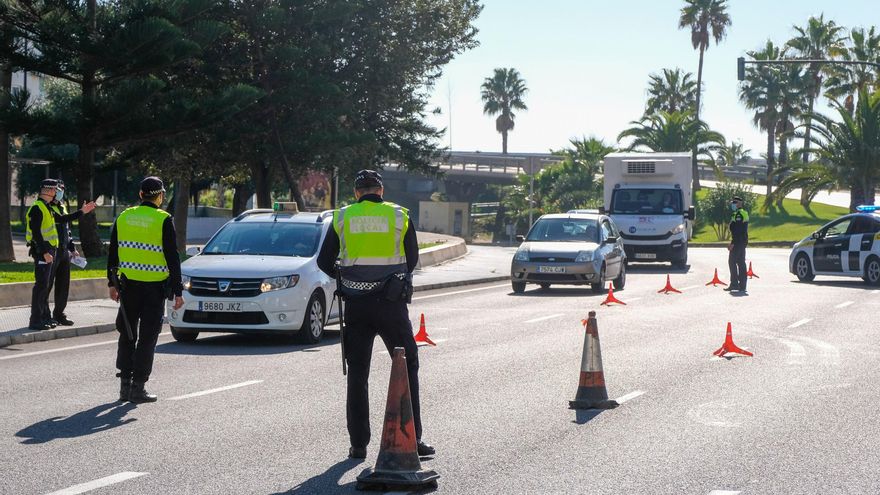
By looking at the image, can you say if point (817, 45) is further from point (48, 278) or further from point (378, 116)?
point (48, 278)

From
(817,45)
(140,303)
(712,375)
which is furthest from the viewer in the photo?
(817,45)

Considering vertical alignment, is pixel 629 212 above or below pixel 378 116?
below

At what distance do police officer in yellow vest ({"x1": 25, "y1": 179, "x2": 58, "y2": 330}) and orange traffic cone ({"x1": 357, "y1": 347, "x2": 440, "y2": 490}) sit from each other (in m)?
9.62

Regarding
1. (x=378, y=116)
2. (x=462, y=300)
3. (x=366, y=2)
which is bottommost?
(x=462, y=300)

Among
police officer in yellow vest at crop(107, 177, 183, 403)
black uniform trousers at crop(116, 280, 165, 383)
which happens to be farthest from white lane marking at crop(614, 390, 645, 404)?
black uniform trousers at crop(116, 280, 165, 383)

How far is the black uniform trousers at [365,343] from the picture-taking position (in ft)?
26.4

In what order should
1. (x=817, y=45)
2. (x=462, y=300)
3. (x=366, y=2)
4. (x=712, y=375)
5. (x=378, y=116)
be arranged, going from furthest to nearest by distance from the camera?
(x=817, y=45)
(x=378, y=116)
(x=366, y=2)
(x=462, y=300)
(x=712, y=375)

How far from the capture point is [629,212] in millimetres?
35969

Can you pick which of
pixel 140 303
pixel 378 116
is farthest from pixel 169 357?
pixel 378 116

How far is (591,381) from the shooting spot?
34.5 ft

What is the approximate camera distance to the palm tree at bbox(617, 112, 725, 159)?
74.1 meters

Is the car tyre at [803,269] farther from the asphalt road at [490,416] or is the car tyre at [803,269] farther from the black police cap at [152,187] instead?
the black police cap at [152,187]

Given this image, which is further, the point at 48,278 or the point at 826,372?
the point at 48,278

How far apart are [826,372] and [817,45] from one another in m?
73.3
